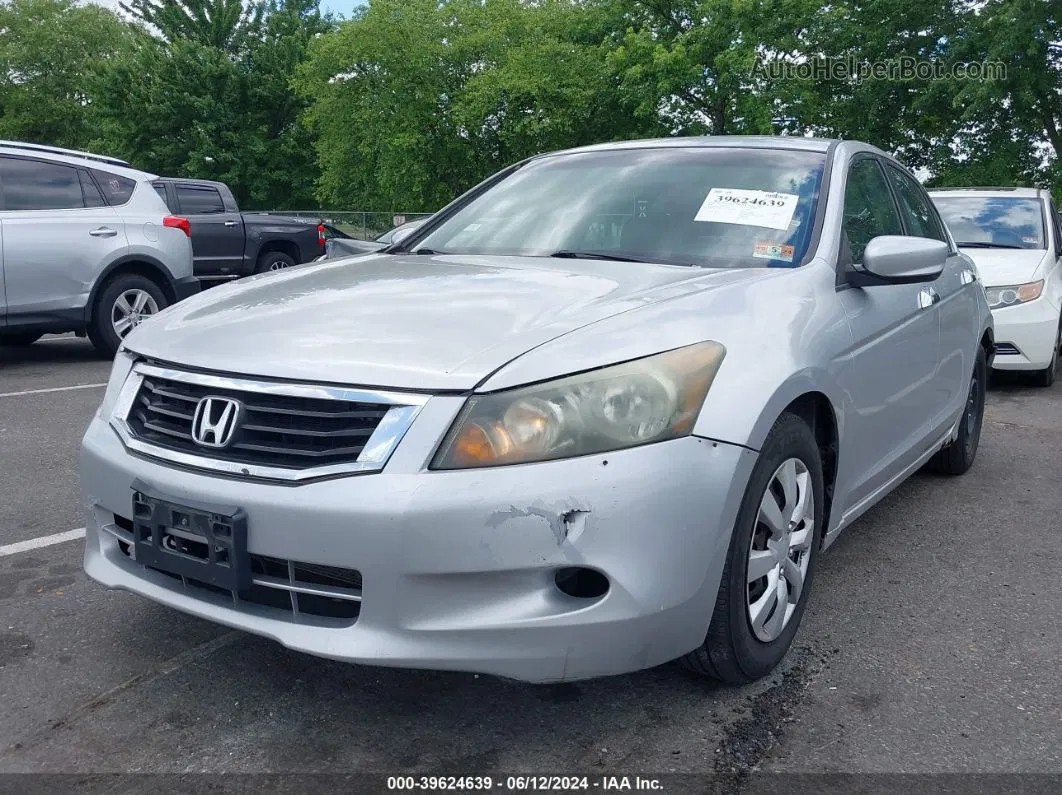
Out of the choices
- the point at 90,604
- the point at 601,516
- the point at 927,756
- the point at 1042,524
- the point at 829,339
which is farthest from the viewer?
the point at 1042,524

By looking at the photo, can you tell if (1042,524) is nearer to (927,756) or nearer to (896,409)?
(896,409)

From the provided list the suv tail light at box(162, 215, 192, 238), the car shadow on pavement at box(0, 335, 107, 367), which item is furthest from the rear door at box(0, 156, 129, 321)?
the car shadow on pavement at box(0, 335, 107, 367)

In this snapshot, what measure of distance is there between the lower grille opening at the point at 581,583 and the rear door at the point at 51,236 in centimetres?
709

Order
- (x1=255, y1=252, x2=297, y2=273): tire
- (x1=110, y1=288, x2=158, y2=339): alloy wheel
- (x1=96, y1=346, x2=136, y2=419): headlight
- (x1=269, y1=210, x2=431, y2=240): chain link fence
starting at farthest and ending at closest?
(x1=269, y1=210, x2=431, y2=240): chain link fence, (x1=255, y1=252, x2=297, y2=273): tire, (x1=110, y1=288, x2=158, y2=339): alloy wheel, (x1=96, y1=346, x2=136, y2=419): headlight

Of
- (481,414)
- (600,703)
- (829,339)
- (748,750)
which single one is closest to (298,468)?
(481,414)

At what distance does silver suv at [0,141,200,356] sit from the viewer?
8.05 metres

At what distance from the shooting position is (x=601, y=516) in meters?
2.19

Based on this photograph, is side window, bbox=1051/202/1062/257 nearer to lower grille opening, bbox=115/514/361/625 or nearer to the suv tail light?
the suv tail light

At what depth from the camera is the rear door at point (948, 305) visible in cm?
414

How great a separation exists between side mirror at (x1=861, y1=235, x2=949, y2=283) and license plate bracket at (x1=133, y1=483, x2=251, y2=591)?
81.0 inches

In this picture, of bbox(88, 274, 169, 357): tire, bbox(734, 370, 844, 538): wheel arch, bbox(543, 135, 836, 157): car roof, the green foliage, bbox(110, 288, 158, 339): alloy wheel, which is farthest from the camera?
the green foliage

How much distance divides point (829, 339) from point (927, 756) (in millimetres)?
1144

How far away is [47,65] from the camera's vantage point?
55281 mm

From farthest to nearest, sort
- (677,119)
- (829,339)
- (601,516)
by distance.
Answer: (677,119) < (829,339) < (601,516)
